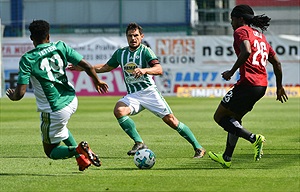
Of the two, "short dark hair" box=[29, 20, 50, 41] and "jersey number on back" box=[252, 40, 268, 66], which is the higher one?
"short dark hair" box=[29, 20, 50, 41]

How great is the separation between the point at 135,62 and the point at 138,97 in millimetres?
531

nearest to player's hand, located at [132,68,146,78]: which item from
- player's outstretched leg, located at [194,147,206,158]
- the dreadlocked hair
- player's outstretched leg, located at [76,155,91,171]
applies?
player's outstretched leg, located at [194,147,206,158]

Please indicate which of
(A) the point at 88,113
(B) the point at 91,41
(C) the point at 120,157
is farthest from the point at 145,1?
(C) the point at 120,157

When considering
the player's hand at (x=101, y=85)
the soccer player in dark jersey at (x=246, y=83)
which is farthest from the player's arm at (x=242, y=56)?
the player's hand at (x=101, y=85)

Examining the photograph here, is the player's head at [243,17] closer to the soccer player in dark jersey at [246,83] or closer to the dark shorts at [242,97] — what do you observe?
the soccer player in dark jersey at [246,83]

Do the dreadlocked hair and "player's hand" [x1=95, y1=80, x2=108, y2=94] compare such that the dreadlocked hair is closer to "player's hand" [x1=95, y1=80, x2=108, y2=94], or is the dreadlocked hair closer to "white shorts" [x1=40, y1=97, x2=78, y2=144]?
"player's hand" [x1=95, y1=80, x2=108, y2=94]

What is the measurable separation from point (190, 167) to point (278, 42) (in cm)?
2679

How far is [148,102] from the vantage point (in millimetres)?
12781

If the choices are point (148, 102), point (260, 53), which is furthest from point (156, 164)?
point (260, 53)

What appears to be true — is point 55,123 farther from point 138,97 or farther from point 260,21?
point 260,21

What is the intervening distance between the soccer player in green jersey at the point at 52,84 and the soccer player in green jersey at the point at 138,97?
2447 mm

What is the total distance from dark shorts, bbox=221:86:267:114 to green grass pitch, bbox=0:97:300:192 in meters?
0.80

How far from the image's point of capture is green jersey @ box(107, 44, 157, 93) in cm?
1274

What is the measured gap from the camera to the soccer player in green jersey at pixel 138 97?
12.6m
